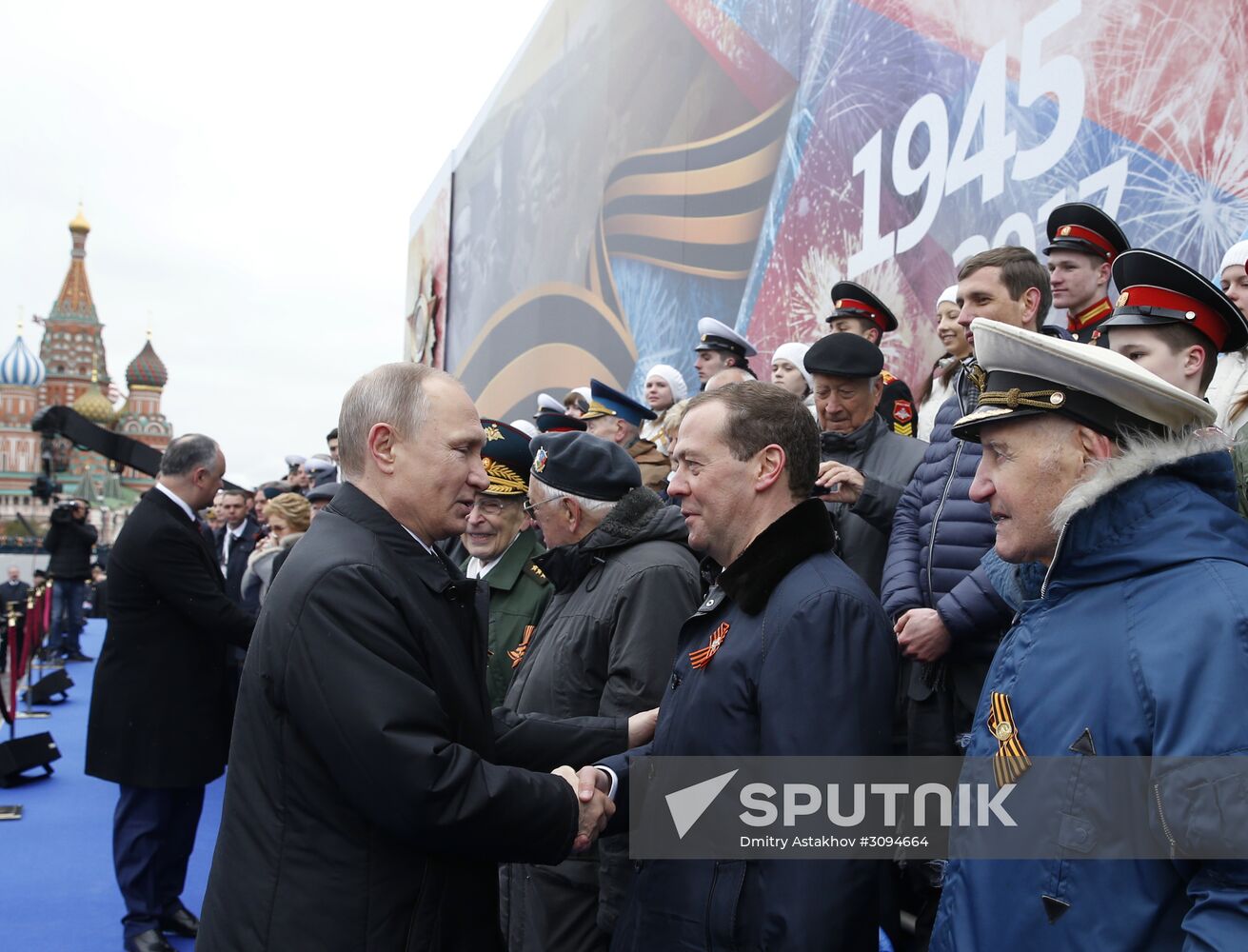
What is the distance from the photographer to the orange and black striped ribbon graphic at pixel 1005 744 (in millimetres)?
1646

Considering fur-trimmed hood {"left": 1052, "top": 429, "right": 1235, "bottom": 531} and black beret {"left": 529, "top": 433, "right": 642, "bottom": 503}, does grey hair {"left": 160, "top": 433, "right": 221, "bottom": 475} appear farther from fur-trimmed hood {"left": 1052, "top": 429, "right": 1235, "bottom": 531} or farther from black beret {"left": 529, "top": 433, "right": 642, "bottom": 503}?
fur-trimmed hood {"left": 1052, "top": 429, "right": 1235, "bottom": 531}

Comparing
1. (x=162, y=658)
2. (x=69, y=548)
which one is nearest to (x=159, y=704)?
(x=162, y=658)

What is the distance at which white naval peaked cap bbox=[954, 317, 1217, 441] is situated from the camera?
1631mm

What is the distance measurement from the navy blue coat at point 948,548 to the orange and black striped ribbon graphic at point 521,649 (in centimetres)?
124

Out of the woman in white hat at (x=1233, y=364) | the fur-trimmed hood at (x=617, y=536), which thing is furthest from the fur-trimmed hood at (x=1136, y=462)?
the fur-trimmed hood at (x=617, y=536)

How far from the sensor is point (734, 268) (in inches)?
384

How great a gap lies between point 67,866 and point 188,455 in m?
2.75

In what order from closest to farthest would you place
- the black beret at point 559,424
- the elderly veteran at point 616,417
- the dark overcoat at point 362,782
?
1. the dark overcoat at point 362,782
2. the black beret at point 559,424
3. the elderly veteran at point 616,417

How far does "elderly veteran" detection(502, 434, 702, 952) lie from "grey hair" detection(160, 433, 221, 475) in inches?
101

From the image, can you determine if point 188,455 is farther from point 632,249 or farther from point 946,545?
point 632,249

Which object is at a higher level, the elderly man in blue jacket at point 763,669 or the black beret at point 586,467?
the black beret at point 586,467

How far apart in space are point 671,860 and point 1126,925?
3.38 ft

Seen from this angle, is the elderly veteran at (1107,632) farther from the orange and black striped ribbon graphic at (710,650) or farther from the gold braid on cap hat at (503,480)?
the gold braid on cap hat at (503,480)

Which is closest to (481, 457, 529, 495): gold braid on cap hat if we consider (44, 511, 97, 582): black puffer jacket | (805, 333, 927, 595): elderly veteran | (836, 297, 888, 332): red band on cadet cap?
(805, 333, 927, 595): elderly veteran
